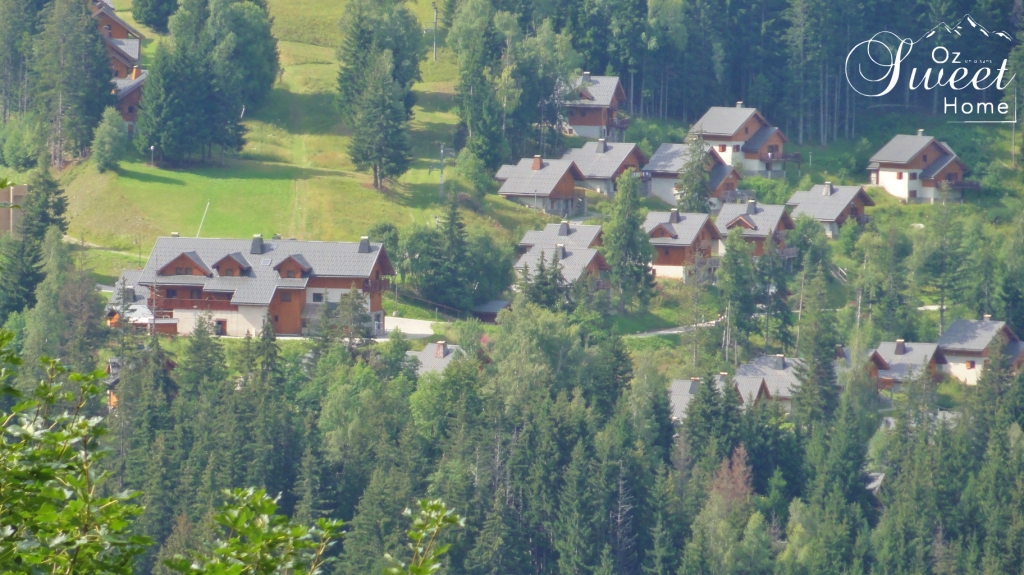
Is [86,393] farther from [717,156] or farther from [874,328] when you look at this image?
[717,156]

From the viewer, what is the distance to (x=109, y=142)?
2694 inches

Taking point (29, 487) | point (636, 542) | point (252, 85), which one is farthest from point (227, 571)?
point (252, 85)

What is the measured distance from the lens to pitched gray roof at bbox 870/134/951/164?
266ft

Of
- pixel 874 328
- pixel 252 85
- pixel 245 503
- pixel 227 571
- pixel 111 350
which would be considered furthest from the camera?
pixel 252 85

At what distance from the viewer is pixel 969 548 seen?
5306 centimetres

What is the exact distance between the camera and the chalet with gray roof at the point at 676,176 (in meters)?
75.9

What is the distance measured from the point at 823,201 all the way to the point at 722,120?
358 inches

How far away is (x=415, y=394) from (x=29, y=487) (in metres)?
44.1


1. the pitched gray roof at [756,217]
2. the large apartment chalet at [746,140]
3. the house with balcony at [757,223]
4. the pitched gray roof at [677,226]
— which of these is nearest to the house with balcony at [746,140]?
the large apartment chalet at [746,140]

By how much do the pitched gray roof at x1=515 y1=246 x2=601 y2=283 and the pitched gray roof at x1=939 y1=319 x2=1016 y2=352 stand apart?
14797 millimetres

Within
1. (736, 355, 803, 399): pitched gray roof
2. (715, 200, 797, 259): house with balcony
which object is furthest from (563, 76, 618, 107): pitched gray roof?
(736, 355, 803, 399): pitched gray roof

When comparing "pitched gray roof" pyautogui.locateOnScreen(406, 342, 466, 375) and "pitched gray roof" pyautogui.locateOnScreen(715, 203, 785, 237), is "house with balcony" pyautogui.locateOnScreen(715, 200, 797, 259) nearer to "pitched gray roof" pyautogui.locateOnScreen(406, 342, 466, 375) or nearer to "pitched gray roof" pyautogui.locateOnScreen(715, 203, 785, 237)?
"pitched gray roof" pyautogui.locateOnScreen(715, 203, 785, 237)

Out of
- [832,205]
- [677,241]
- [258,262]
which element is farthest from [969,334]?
[258,262]

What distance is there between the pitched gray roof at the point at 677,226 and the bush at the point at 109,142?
76.0 ft
